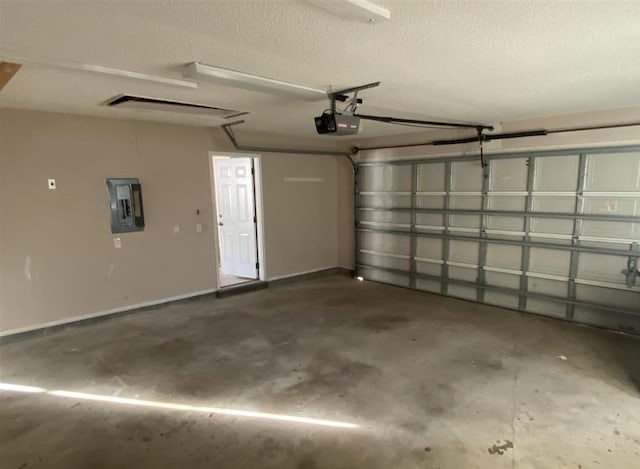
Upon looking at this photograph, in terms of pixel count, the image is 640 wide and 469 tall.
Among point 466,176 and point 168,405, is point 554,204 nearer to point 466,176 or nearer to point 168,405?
point 466,176

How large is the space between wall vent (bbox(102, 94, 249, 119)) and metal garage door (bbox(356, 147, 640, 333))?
2931 mm

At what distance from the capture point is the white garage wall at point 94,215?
3.86m

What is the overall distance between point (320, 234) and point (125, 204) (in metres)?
3.31

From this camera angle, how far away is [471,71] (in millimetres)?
2645

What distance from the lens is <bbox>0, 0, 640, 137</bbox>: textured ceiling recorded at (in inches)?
67.0

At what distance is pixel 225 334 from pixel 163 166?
7.76 feet

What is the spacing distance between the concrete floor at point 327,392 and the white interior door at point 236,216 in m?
1.66

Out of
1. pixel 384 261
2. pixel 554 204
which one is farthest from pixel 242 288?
pixel 554 204

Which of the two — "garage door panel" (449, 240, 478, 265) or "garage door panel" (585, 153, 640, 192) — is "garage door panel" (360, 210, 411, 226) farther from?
"garage door panel" (585, 153, 640, 192)

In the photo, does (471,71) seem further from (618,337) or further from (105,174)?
(105,174)

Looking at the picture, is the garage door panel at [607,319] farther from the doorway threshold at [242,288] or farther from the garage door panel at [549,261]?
the doorway threshold at [242,288]

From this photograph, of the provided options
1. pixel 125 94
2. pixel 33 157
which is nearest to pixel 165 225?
pixel 33 157

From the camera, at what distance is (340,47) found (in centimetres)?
215

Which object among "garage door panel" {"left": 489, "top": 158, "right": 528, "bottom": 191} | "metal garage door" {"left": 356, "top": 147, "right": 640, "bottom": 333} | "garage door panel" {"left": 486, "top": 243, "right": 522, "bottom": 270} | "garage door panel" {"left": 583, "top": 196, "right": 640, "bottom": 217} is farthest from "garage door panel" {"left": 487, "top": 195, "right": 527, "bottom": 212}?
"garage door panel" {"left": 583, "top": 196, "right": 640, "bottom": 217}
